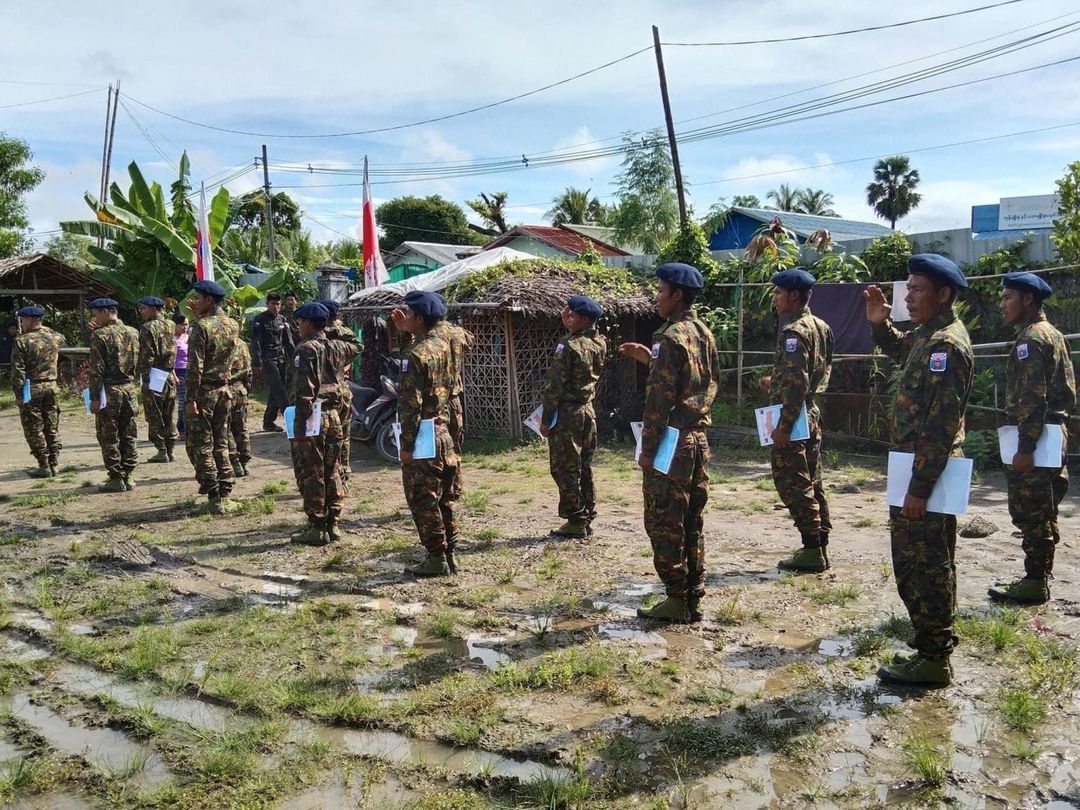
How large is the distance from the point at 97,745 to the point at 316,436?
3.41 meters

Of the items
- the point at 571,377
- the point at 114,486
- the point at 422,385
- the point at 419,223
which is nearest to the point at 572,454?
the point at 571,377

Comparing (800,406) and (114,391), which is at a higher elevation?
(114,391)

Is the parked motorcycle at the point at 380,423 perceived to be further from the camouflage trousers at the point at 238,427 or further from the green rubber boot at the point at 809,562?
the green rubber boot at the point at 809,562

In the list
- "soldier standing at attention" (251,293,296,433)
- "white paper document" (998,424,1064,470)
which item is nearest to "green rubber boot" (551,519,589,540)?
"white paper document" (998,424,1064,470)

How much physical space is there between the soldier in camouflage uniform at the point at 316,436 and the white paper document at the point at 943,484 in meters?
4.55

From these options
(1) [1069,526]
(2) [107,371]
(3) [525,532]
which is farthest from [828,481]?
(2) [107,371]

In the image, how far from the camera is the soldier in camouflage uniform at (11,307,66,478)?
9.86 m

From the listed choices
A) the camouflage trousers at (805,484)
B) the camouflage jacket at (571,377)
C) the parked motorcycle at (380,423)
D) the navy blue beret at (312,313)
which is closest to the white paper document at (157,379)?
the parked motorcycle at (380,423)

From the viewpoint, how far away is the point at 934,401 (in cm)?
402

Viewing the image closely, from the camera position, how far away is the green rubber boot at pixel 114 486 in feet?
31.0

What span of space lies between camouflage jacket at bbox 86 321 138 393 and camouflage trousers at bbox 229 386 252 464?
120 cm

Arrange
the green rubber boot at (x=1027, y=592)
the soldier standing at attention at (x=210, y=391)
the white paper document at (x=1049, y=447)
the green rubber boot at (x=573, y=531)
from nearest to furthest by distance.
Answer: the white paper document at (x=1049, y=447) < the green rubber boot at (x=1027, y=592) < the green rubber boot at (x=573, y=531) < the soldier standing at attention at (x=210, y=391)

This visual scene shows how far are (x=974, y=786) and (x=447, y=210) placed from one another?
141 feet

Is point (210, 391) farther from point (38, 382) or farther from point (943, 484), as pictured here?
point (943, 484)
